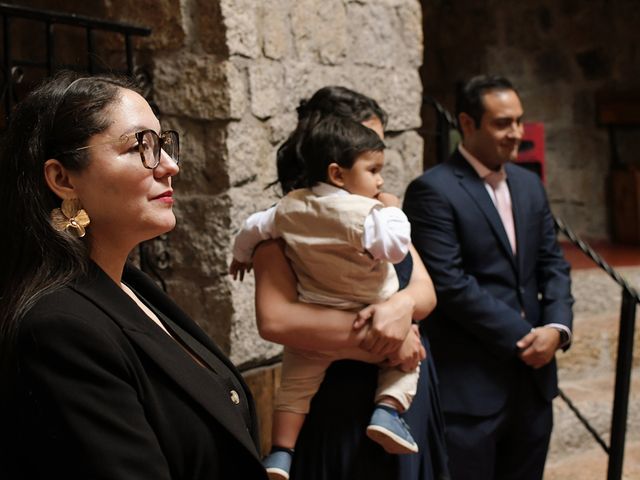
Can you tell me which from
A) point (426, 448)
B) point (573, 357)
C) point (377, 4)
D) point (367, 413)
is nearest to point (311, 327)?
point (367, 413)

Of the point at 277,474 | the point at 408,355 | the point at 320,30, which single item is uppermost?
→ the point at 320,30

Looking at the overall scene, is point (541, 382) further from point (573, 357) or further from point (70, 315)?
point (70, 315)

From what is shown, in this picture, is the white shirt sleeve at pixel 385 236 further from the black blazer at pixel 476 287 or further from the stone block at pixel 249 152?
the stone block at pixel 249 152

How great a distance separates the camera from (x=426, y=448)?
2359 millimetres

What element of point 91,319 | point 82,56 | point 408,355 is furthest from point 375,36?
point 91,319

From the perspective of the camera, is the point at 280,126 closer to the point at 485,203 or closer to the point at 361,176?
the point at 485,203

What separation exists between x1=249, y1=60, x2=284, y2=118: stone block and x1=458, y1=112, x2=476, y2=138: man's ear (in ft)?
2.06

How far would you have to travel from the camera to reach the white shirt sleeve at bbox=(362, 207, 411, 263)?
2090mm

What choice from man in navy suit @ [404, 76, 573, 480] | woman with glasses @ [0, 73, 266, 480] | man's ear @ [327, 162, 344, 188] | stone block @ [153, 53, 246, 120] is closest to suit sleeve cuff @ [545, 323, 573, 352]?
man in navy suit @ [404, 76, 573, 480]

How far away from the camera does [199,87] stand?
300 centimetres

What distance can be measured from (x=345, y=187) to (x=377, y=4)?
5.05ft

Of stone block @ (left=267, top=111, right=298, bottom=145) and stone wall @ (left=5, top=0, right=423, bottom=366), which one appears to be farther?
stone block @ (left=267, top=111, right=298, bottom=145)

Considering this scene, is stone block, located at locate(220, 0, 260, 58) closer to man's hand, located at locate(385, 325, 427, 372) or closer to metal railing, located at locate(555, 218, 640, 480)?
man's hand, located at locate(385, 325, 427, 372)

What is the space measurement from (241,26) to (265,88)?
21 cm
